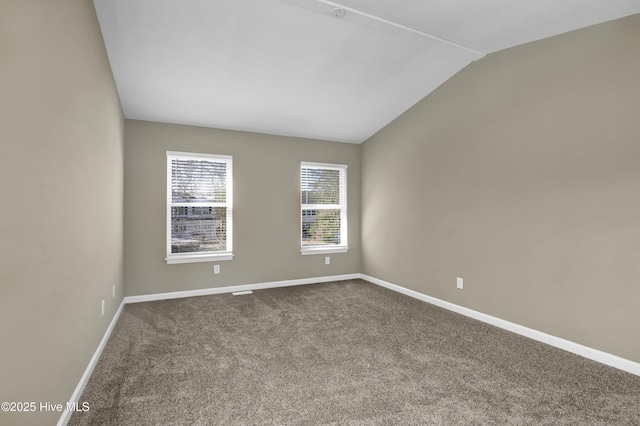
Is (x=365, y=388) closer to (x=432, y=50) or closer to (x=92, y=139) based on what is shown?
(x=92, y=139)

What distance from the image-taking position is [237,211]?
181 inches

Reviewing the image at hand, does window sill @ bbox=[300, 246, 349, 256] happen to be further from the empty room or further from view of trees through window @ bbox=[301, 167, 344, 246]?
the empty room

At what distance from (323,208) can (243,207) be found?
139cm

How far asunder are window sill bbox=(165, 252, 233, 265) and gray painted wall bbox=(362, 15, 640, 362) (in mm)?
2706

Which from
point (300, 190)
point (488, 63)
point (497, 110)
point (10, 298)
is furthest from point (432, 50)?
point (10, 298)

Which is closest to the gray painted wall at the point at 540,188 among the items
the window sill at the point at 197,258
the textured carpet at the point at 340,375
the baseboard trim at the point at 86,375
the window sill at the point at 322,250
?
the textured carpet at the point at 340,375

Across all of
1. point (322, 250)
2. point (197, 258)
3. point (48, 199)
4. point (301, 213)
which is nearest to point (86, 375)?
point (48, 199)

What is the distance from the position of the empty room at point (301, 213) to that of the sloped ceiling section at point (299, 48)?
0.02 m

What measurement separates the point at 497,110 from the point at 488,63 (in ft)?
1.78

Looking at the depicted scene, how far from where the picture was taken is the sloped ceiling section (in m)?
2.47

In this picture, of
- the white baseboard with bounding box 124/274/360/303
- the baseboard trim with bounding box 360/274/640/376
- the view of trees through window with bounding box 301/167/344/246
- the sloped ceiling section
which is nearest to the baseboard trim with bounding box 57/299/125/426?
the white baseboard with bounding box 124/274/360/303

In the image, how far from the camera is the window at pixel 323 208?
17.0 ft

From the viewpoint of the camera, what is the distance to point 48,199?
59.2 inches

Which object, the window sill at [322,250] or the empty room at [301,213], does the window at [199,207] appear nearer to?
the empty room at [301,213]
